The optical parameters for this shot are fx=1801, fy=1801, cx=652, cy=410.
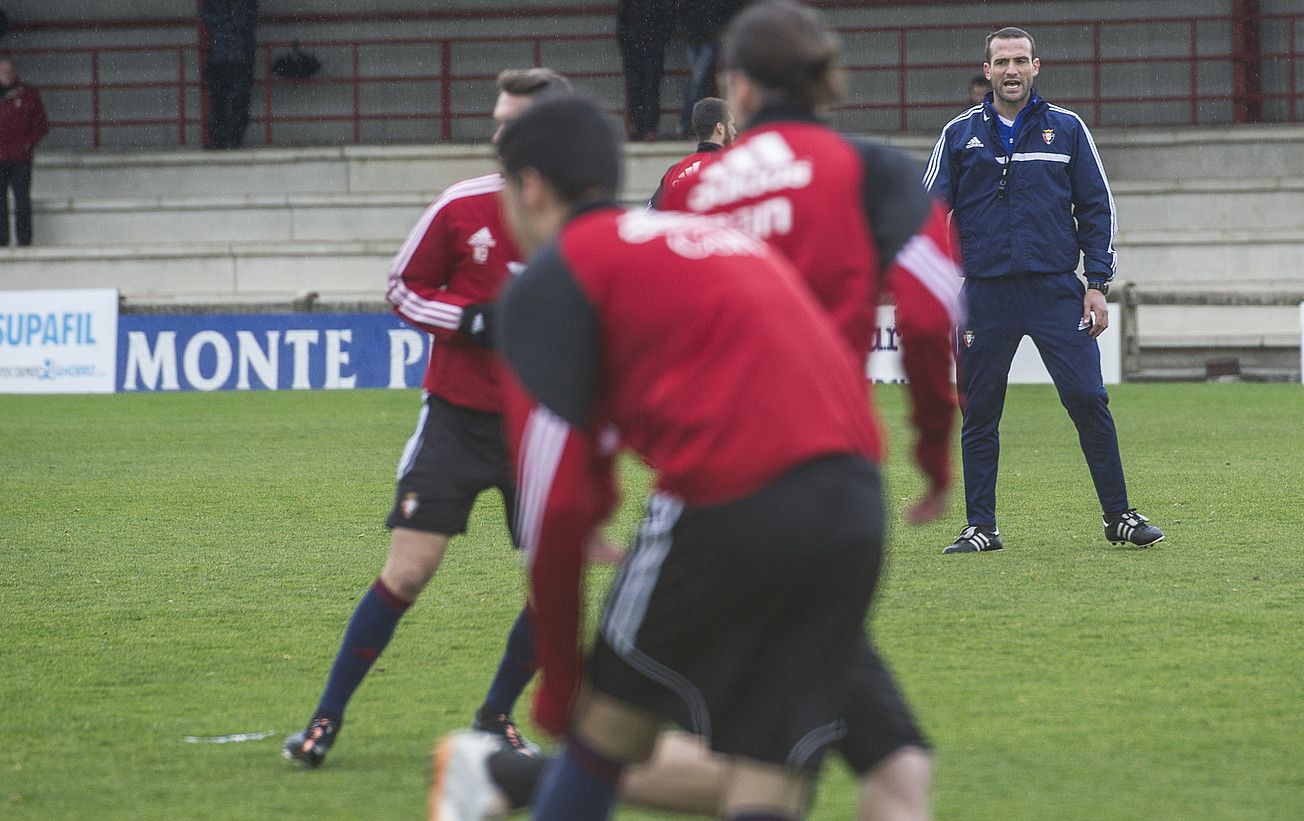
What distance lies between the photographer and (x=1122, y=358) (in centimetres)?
1906

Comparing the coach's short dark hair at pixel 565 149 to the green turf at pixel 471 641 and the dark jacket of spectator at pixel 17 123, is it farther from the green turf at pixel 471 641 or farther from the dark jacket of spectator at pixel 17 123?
the dark jacket of spectator at pixel 17 123

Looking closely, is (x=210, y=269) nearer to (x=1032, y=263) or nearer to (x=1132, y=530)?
(x=1032, y=263)

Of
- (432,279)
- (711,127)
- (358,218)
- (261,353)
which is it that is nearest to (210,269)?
(358,218)

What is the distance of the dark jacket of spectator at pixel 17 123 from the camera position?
2233cm

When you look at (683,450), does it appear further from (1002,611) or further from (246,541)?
(246,541)

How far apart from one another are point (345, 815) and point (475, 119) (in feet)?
77.1

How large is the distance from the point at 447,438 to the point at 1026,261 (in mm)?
3890

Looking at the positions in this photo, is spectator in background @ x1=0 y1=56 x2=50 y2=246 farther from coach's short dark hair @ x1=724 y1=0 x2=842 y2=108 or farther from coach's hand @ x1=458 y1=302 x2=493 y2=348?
coach's short dark hair @ x1=724 y1=0 x2=842 y2=108

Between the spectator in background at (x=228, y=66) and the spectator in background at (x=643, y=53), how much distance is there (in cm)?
500

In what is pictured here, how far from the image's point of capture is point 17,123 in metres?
22.4

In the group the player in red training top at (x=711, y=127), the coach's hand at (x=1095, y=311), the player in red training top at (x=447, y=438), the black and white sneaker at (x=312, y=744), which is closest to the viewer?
the black and white sneaker at (x=312, y=744)

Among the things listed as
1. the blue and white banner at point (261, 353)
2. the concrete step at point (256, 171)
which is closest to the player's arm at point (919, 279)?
the blue and white banner at point (261, 353)

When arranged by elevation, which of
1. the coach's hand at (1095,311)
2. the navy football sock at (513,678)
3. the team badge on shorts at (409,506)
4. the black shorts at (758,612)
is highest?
the coach's hand at (1095,311)

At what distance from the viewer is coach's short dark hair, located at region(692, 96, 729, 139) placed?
25.0 feet
